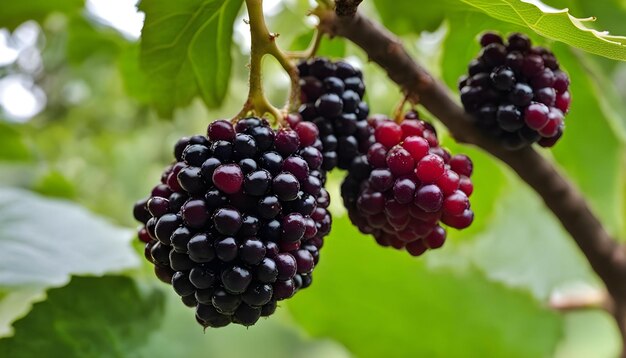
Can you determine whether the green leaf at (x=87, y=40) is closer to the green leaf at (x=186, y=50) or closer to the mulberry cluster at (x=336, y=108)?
the green leaf at (x=186, y=50)

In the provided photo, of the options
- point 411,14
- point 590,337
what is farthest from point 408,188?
point 590,337

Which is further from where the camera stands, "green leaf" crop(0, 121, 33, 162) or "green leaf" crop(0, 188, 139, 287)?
"green leaf" crop(0, 121, 33, 162)

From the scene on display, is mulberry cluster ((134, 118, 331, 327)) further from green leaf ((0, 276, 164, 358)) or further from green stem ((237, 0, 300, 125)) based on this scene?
green leaf ((0, 276, 164, 358))

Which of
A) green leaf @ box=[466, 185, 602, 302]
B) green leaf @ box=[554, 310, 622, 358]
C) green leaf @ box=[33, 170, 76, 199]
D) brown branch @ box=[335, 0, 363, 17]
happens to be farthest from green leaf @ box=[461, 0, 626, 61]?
green leaf @ box=[554, 310, 622, 358]

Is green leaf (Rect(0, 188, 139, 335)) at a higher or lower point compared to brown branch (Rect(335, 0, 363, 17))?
higher

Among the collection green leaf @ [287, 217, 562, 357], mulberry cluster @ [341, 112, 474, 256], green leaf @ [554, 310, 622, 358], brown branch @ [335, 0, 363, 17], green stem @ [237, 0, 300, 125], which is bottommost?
green leaf @ [554, 310, 622, 358]

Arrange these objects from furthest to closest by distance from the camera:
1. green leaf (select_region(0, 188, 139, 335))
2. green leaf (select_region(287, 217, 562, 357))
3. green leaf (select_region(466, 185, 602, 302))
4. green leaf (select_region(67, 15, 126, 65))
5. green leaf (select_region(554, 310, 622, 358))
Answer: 1. green leaf (select_region(554, 310, 622, 358))
2. green leaf (select_region(466, 185, 602, 302))
3. green leaf (select_region(67, 15, 126, 65))
4. green leaf (select_region(287, 217, 562, 357))
5. green leaf (select_region(0, 188, 139, 335))

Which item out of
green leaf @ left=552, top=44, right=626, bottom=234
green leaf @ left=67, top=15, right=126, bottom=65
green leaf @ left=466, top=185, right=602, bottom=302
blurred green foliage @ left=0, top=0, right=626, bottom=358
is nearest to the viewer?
blurred green foliage @ left=0, top=0, right=626, bottom=358
